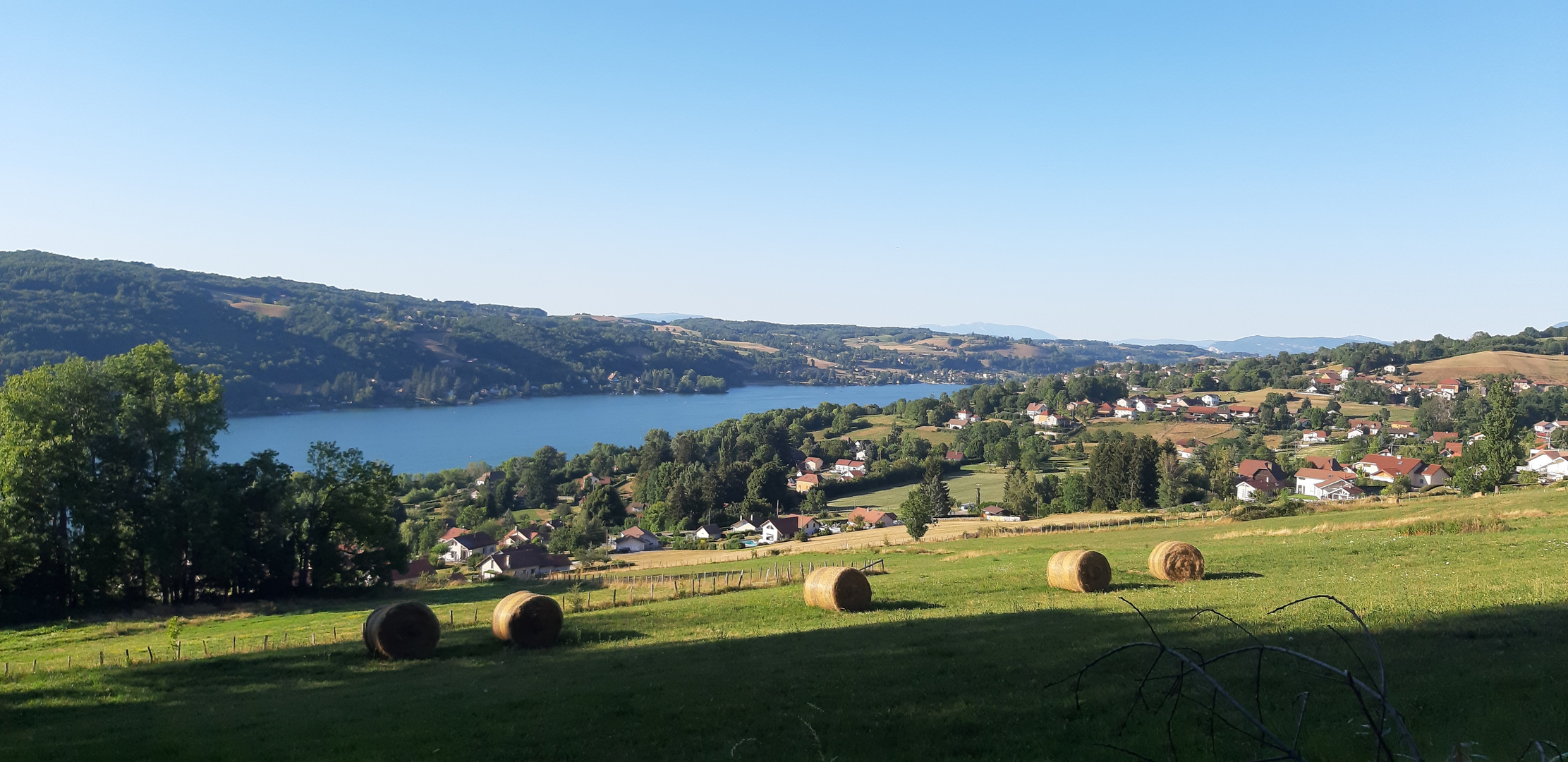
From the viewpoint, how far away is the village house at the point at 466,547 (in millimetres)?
77188

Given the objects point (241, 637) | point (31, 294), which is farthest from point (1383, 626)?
point (31, 294)

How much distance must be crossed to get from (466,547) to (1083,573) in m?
67.3

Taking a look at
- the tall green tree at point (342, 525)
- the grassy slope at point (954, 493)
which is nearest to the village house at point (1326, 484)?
the grassy slope at point (954, 493)

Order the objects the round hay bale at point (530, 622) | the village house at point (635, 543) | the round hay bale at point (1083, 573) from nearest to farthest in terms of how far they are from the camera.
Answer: the round hay bale at point (530, 622) < the round hay bale at point (1083, 573) < the village house at point (635, 543)

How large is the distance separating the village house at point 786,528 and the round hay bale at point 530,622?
2275 inches

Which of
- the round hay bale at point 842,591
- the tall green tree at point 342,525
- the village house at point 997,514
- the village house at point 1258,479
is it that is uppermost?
the round hay bale at point 842,591

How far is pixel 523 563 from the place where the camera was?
59125 millimetres

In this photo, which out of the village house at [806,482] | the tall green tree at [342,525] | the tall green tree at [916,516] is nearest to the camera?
the tall green tree at [342,525]

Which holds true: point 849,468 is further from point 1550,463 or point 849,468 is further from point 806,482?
point 1550,463

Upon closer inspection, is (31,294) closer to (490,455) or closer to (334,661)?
(490,455)

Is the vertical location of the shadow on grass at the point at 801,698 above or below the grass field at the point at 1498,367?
below

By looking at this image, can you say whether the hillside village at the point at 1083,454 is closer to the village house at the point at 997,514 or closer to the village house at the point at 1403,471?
the village house at the point at 1403,471

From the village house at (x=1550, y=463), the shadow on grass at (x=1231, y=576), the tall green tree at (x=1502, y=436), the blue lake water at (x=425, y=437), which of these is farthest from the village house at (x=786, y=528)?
the village house at (x=1550, y=463)

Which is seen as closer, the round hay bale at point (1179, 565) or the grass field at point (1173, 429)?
the round hay bale at point (1179, 565)
